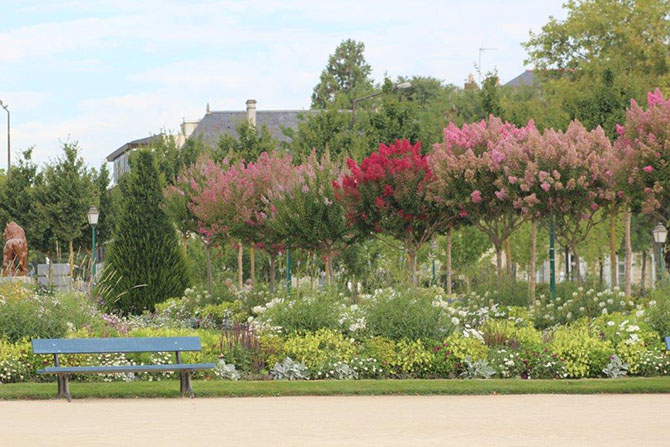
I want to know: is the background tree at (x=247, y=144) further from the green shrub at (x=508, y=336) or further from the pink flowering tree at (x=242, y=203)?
the green shrub at (x=508, y=336)

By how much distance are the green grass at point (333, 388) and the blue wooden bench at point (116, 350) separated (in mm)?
237

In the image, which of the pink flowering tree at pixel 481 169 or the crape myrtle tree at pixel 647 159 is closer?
the crape myrtle tree at pixel 647 159

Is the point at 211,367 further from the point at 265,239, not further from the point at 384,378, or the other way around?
the point at 265,239

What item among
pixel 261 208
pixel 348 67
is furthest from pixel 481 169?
pixel 348 67

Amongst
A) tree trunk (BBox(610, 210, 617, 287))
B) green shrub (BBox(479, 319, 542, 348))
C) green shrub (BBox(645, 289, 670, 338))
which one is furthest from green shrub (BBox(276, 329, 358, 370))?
tree trunk (BBox(610, 210, 617, 287))

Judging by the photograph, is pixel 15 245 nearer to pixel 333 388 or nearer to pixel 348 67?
pixel 333 388

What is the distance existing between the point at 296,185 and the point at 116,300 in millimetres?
5074

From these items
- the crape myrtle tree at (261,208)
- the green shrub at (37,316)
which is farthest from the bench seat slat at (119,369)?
the crape myrtle tree at (261,208)

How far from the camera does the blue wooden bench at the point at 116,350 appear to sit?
47.5 feet

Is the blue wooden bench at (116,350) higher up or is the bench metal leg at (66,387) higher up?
the blue wooden bench at (116,350)

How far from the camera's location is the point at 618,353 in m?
16.6

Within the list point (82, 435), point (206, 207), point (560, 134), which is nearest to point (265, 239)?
point (206, 207)

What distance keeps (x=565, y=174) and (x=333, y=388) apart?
1161 cm

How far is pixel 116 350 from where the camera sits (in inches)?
591
